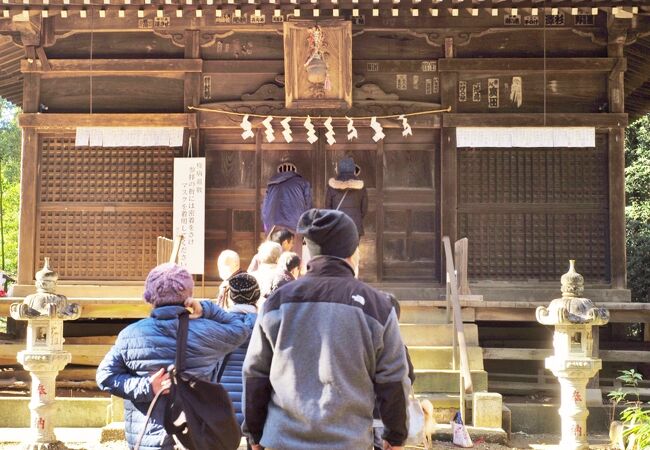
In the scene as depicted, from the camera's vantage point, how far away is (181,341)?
3.85 metres

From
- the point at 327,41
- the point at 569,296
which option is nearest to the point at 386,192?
the point at 327,41

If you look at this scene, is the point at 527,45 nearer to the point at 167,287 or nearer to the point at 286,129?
the point at 286,129

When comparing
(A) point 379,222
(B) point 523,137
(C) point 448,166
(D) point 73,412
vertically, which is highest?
(B) point 523,137

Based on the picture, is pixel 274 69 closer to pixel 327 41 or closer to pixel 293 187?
pixel 327 41

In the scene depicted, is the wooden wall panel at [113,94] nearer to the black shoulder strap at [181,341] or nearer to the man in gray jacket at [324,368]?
the black shoulder strap at [181,341]

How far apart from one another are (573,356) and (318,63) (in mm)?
5560

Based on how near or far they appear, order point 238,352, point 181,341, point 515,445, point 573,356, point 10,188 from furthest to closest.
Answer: point 10,188 → point 515,445 → point 573,356 → point 238,352 → point 181,341

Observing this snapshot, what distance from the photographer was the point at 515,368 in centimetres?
1190

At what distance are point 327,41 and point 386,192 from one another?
2.32 m

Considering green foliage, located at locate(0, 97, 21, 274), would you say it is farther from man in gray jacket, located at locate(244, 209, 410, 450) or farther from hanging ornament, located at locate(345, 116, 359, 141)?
man in gray jacket, located at locate(244, 209, 410, 450)

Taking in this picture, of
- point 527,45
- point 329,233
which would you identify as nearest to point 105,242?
point 527,45

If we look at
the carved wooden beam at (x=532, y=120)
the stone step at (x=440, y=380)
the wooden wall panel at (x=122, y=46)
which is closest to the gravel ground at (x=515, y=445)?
the stone step at (x=440, y=380)

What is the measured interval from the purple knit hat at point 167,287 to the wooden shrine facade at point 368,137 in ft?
25.8

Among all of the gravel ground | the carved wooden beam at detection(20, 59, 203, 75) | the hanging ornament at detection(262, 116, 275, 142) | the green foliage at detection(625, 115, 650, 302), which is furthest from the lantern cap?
the green foliage at detection(625, 115, 650, 302)
